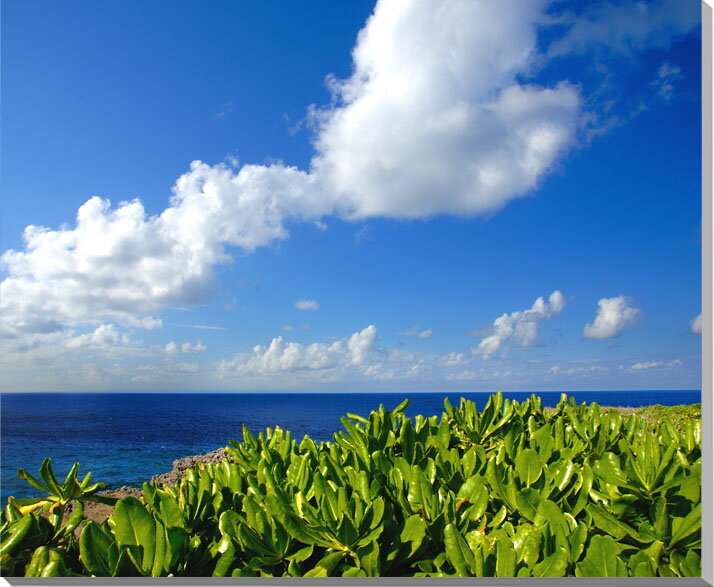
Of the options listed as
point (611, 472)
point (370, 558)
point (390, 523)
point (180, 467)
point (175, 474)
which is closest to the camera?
point (370, 558)

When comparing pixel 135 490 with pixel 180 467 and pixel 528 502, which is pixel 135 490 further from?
pixel 528 502

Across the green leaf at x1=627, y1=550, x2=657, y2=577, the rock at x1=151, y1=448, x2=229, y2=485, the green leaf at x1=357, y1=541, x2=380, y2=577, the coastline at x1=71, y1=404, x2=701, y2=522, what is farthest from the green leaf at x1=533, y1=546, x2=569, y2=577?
the rock at x1=151, y1=448, x2=229, y2=485

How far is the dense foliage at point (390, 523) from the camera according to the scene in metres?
1.31

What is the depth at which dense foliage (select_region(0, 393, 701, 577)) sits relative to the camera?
1.31 metres

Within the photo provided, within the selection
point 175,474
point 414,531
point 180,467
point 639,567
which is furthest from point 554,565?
point 180,467

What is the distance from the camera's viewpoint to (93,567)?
1265 mm

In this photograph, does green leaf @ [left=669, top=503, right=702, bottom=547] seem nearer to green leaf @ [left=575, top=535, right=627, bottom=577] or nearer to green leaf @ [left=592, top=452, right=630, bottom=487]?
green leaf @ [left=592, top=452, right=630, bottom=487]

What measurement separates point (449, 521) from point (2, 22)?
120 inches

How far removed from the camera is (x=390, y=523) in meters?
1.50

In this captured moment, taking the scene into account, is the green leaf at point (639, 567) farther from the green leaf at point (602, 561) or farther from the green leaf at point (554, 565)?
the green leaf at point (554, 565)

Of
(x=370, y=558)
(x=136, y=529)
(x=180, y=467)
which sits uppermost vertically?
(x=136, y=529)

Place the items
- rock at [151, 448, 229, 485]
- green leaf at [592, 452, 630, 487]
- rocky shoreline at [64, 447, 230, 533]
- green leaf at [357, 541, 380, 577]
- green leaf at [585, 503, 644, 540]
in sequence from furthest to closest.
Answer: rock at [151, 448, 229, 485], rocky shoreline at [64, 447, 230, 533], green leaf at [592, 452, 630, 487], green leaf at [585, 503, 644, 540], green leaf at [357, 541, 380, 577]

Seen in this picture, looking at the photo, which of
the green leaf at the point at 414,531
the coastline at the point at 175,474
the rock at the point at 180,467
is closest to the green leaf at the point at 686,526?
the green leaf at the point at 414,531

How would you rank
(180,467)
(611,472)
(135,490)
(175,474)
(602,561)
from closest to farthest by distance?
Answer: (602,561) < (611,472) < (135,490) < (175,474) < (180,467)
